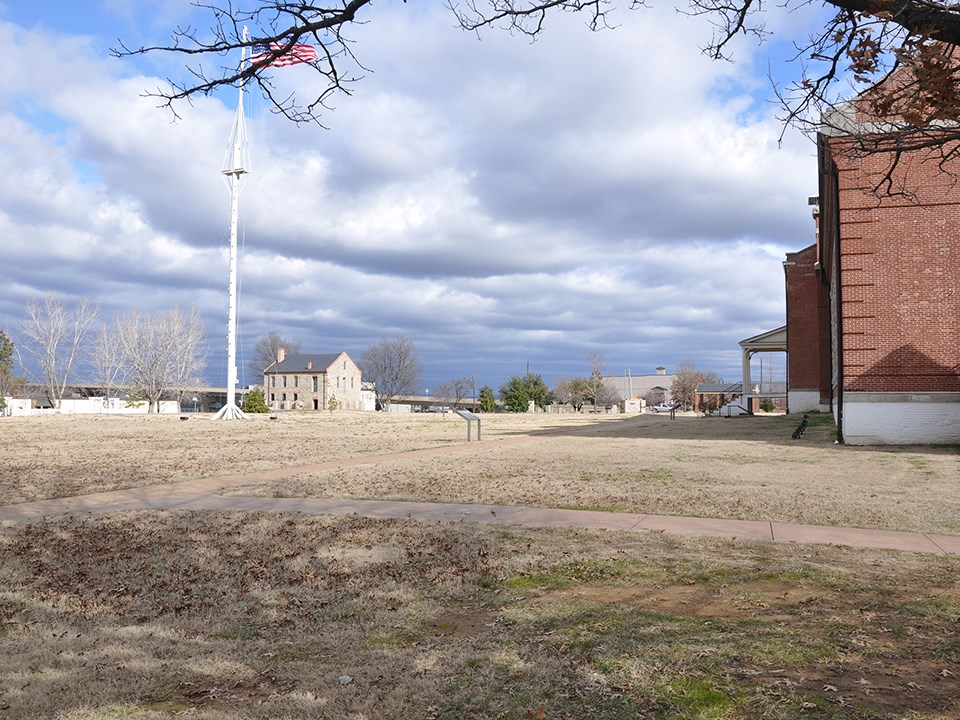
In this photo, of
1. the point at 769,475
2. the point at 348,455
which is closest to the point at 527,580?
the point at 769,475

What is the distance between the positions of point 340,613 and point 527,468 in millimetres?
9918

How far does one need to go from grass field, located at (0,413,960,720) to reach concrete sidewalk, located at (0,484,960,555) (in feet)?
1.54

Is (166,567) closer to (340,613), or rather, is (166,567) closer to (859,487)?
(340,613)

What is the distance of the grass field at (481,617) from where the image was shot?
3.96 metres

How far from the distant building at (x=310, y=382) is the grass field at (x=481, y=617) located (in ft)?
289

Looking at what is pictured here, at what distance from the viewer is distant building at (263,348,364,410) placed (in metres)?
97.3

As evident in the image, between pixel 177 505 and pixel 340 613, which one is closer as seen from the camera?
pixel 340 613

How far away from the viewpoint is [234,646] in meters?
4.95

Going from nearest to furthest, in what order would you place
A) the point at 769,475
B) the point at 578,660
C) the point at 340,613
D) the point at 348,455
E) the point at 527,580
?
1. the point at 578,660
2. the point at 340,613
3. the point at 527,580
4. the point at 769,475
5. the point at 348,455

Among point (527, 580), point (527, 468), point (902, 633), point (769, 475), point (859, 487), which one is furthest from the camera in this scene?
point (527, 468)

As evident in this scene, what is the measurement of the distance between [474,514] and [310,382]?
3592 inches

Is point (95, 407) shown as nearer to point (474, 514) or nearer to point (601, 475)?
point (601, 475)

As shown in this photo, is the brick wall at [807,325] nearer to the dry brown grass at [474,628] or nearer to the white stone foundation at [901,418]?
the white stone foundation at [901,418]

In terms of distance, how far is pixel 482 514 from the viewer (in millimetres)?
9531
